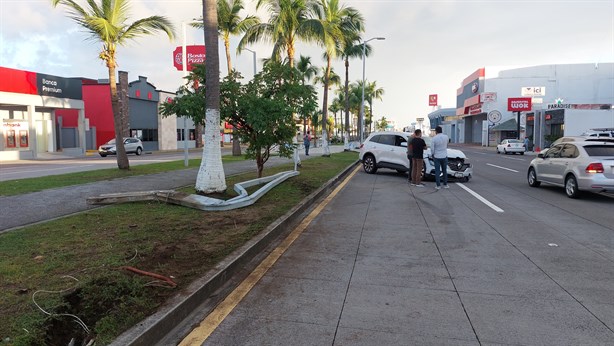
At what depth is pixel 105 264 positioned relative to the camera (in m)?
5.14

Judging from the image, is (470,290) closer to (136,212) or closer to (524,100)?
→ (136,212)

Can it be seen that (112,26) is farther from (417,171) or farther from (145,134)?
(145,134)

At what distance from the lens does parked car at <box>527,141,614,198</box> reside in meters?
11.1

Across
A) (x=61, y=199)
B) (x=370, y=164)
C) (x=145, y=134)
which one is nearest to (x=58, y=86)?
(x=145, y=134)

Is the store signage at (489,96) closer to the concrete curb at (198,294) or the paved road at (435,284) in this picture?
the paved road at (435,284)

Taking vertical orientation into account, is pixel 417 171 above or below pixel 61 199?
above

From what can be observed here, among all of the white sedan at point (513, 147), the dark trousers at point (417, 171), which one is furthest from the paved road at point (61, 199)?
the white sedan at point (513, 147)

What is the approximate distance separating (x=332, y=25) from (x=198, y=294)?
22.6m

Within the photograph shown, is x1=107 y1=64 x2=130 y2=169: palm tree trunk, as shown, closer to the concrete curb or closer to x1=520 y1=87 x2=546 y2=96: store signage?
the concrete curb

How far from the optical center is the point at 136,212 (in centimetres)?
837

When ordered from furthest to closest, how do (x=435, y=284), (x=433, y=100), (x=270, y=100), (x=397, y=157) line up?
(x=433, y=100)
(x=397, y=157)
(x=270, y=100)
(x=435, y=284)

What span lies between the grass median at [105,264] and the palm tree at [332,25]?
1618cm

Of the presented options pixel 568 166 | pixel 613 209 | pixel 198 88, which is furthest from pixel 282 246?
pixel 568 166

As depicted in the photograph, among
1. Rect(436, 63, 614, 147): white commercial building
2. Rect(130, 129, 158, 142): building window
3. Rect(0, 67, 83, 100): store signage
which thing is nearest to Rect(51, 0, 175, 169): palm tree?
Rect(0, 67, 83, 100): store signage
